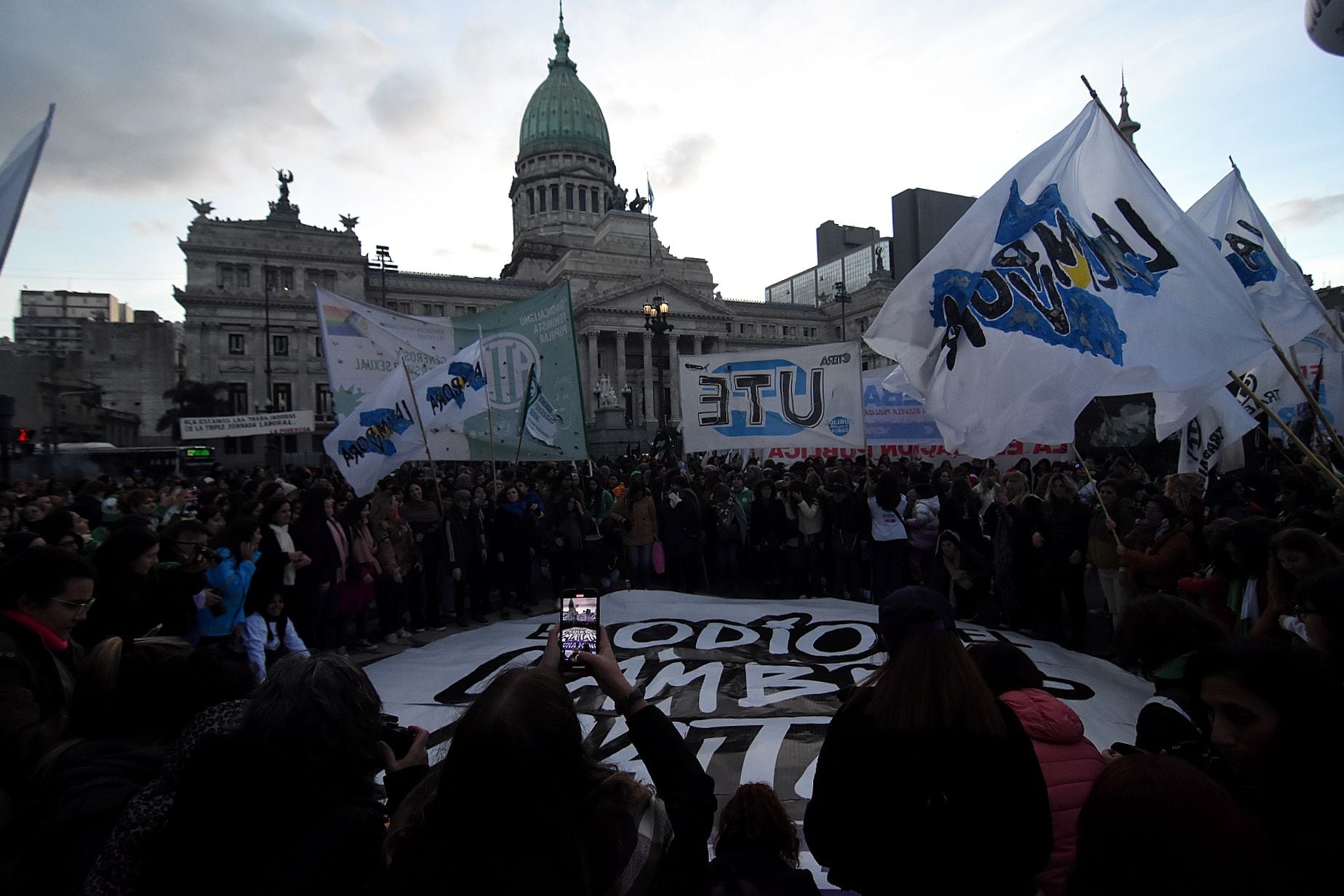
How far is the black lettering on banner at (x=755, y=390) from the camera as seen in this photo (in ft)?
34.8

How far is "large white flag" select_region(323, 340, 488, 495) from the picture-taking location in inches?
296

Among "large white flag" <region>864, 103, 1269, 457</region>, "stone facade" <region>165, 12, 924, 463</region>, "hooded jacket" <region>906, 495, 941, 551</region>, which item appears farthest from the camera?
"stone facade" <region>165, 12, 924, 463</region>

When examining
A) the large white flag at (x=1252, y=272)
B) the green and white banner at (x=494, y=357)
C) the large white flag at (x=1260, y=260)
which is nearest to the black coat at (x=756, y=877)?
the large white flag at (x=1252, y=272)

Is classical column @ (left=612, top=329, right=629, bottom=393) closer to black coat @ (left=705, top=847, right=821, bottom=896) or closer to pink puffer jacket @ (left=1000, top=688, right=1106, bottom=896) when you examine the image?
pink puffer jacket @ (left=1000, top=688, right=1106, bottom=896)

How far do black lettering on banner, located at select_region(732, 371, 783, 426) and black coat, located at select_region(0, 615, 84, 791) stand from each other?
8.56m

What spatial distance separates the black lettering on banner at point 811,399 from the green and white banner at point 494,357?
10.3ft

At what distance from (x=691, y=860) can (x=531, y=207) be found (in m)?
80.4

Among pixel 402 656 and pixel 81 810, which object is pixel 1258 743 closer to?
pixel 81 810

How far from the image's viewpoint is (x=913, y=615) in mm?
1946

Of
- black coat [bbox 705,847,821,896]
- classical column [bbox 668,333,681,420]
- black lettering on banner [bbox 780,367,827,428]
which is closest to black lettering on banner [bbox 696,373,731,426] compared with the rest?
black lettering on banner [bbox 780,367,827,428]

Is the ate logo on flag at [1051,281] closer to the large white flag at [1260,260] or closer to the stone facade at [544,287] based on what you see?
the large white flag at [1260,260]

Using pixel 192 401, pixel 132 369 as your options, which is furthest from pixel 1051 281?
pixel 132 369

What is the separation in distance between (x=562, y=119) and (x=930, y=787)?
273ft

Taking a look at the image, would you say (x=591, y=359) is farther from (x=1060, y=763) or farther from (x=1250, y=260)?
(x=1060, y=763)
